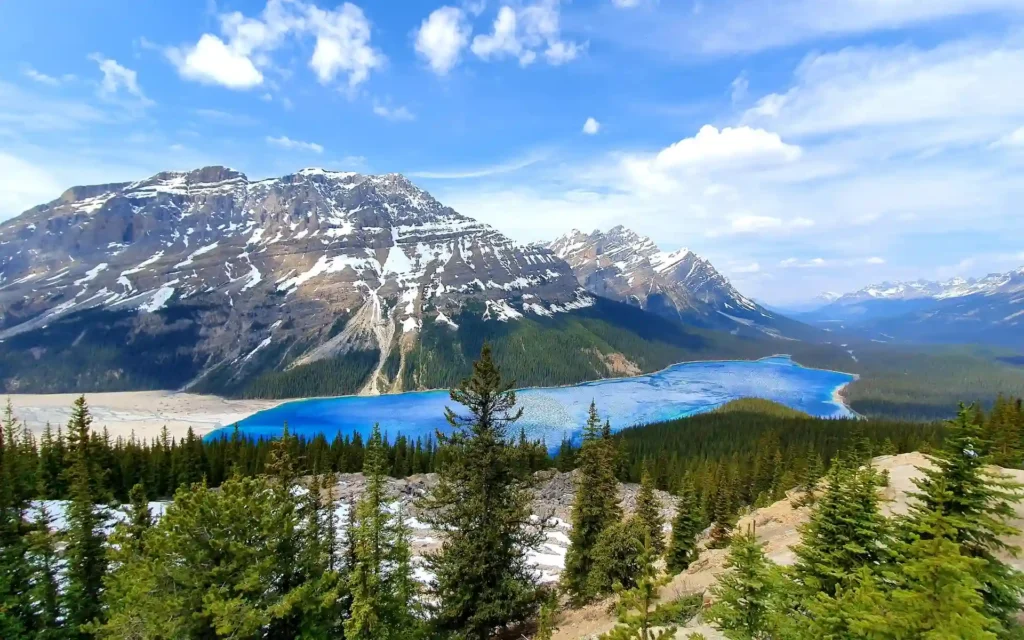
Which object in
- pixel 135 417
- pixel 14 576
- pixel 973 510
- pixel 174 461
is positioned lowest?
pixel 135 417

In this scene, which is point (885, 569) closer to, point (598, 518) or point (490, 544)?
point (490, 544)

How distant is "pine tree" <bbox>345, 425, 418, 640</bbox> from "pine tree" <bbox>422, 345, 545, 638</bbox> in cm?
192

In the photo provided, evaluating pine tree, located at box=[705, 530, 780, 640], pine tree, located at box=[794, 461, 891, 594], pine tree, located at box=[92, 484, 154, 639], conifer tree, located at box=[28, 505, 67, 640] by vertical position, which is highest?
pine tree, located at box=[794, 461, 891, 594]

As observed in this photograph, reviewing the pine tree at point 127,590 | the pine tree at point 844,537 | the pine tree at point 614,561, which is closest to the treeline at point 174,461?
the pine tree at point 614,561

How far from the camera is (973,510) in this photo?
39.0 ft

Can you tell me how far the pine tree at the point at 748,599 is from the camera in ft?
44.6

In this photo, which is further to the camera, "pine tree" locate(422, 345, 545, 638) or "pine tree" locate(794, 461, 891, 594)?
"pine tree" locate(422, 345, 545, 638)

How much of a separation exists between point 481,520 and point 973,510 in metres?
16.9

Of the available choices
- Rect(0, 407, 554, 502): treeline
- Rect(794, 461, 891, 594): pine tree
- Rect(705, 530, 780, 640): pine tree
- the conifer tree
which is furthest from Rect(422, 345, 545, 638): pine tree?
Rect(0, 407, 554, 502): treeline

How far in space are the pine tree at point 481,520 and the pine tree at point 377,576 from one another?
75.5 inches

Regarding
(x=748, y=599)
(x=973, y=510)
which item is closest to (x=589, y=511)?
(x=748, y=599)

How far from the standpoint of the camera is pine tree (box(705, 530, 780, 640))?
44.6 ft

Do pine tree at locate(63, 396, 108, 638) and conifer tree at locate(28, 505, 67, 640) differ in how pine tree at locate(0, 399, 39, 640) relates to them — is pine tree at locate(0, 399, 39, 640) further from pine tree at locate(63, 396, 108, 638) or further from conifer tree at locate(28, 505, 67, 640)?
pine tree at locate(63, 396, 108, 638)

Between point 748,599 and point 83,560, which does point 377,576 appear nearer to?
point 748,599
